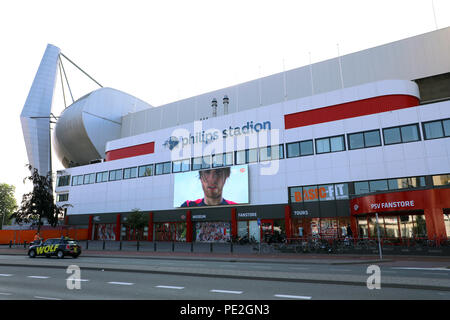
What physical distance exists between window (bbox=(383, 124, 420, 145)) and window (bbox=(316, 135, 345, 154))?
426cm

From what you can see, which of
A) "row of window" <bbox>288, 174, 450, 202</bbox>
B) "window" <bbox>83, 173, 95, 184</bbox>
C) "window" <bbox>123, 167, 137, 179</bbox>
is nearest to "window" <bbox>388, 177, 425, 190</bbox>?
"row of window" <bbox>288, 174, 450, 202</bbox>

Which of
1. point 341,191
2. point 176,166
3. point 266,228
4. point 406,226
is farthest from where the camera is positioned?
point 176,166

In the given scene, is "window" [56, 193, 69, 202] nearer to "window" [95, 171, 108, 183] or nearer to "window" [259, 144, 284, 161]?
"window" [95, 171, 108, 183]

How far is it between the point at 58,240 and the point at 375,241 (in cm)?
2540

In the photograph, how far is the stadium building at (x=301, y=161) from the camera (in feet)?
96.7

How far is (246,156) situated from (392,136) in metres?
16.4

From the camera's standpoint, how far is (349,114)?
3447cm

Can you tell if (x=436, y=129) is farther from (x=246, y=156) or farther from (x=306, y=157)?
(x=246, y=156)

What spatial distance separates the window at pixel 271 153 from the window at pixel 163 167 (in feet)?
47.3

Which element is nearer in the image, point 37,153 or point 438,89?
point 438,89

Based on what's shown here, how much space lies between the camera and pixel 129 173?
50.1 meters

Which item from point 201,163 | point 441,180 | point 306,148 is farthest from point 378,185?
point 201,163

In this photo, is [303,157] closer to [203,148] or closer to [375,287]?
[203,148]
